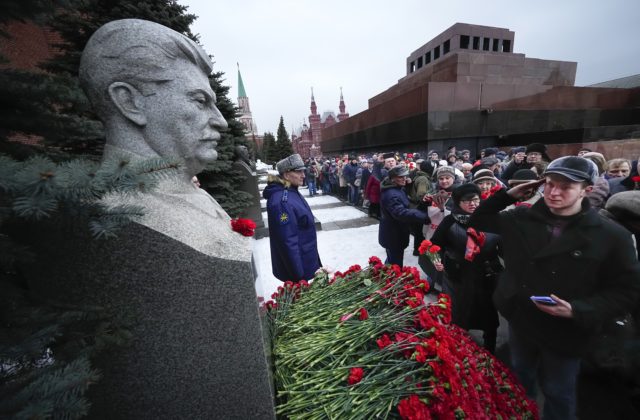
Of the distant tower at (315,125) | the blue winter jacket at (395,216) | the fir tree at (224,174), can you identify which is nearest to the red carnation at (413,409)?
the blue winter jacket at (395,216)

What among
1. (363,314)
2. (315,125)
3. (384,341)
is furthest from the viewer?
(315,125)

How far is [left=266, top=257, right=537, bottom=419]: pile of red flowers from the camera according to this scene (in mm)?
1242

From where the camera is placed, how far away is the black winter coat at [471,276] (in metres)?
2.52

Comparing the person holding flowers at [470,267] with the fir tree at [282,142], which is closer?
the person holding flowers at [470,267]

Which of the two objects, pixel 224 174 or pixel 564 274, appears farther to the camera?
pixel 224 174

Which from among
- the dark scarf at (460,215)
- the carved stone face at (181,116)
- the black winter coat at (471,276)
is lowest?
the black winter coat at (471,276)

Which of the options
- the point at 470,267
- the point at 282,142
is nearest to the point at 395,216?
the point at 470,267

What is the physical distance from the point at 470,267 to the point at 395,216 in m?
1.32

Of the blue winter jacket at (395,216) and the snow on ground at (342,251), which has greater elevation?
the blue winter jacket at (395,216)

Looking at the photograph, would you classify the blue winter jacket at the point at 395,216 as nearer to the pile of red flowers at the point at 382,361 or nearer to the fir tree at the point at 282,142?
the pile of red flowers at the point at 382,361

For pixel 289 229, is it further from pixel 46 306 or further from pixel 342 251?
pixel 342 251

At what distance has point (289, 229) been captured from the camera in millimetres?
2684

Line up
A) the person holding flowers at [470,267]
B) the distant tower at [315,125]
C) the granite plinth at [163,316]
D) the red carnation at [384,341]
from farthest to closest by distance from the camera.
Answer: the distant tower at [315,125]
the person holding flowers at [470,267]
the red carnation at [384,341]
the granite plinth at [163,316]

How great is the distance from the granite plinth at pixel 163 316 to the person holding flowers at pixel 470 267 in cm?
182
